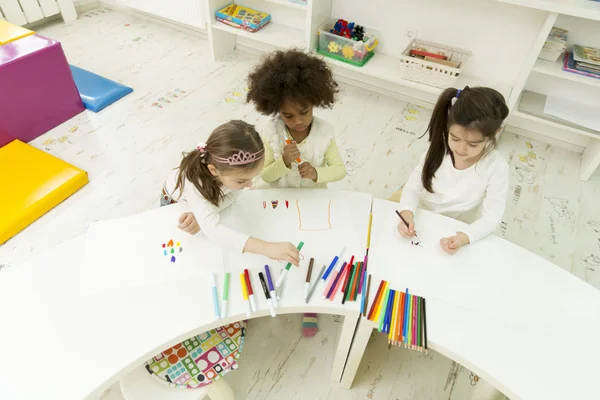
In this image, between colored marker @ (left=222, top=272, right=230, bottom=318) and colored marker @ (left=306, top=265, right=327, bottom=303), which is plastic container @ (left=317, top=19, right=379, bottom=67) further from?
colored marker @ (left=222, top=272, right=230, bottom=318)

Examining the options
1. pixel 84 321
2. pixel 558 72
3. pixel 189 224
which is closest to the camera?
pixel 84 321

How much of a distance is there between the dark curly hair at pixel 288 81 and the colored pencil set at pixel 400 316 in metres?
0.63

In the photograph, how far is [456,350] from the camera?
95 centimetres

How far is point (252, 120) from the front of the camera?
8.78 feet

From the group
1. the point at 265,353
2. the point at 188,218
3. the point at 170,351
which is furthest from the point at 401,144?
the point at 170,351

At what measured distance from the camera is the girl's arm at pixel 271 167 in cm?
138

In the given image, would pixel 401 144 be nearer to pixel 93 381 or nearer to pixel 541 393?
pixel 541 393

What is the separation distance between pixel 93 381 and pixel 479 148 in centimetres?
122

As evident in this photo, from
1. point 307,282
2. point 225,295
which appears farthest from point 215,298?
point 307,282

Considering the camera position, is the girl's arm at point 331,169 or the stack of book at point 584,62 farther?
the stack of book at point 584,62

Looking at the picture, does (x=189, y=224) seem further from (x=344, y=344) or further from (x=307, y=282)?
(x=344, y=344)

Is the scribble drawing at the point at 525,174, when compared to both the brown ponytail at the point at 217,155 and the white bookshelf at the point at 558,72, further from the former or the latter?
the brown ponytail at the point at 217,155

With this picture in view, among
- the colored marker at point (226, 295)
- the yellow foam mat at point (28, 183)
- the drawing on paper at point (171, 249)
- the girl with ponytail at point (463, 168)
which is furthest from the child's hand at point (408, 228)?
the yellow foam mat at point (28, 183)

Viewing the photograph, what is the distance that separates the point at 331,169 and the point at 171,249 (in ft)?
2.05
